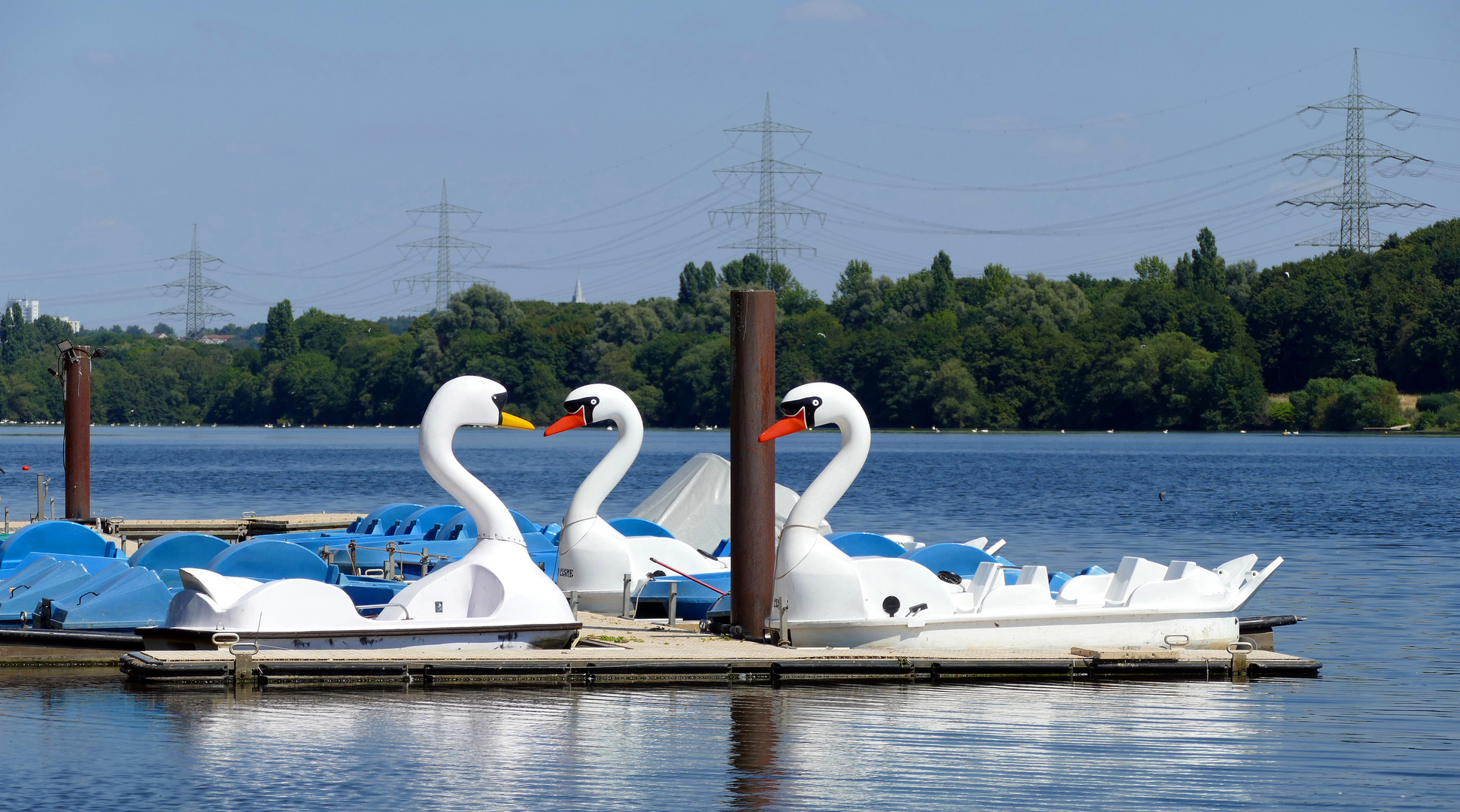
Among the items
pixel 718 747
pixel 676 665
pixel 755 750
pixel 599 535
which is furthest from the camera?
pixel 599 535

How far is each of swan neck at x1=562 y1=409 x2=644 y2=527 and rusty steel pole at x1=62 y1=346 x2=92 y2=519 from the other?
11.4 m

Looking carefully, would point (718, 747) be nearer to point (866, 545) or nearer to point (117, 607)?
point (117, 607)

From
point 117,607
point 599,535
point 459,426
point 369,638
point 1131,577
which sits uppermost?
point 459,426

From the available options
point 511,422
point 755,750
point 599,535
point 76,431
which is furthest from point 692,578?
point 76,431

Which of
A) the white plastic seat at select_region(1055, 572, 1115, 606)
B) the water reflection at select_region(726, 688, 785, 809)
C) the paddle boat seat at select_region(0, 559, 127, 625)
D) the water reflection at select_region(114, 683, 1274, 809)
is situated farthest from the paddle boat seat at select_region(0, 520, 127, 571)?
the white plastic seat at select_region(1055, 572, 1115, 606)

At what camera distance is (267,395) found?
541ft

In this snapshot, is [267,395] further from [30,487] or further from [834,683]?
[834,683]

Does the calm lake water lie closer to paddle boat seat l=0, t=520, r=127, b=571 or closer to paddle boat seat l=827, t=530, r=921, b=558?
paddle boat seat l=827, t=530, r=921, b=558

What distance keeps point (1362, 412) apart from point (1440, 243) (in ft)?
46.3

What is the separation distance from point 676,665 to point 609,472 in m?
4.03

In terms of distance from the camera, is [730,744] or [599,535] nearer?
[730,744]

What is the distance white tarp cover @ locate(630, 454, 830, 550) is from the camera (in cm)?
2194

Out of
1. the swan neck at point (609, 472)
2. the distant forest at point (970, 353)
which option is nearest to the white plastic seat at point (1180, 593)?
the swan neck at point (609, 472)

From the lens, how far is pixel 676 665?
1423cm
